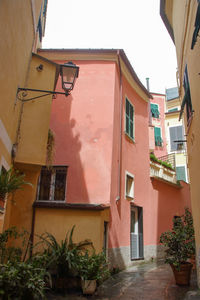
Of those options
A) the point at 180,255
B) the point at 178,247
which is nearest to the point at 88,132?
the point at 178,247

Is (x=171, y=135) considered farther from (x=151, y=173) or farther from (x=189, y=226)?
(x=189, y=226)

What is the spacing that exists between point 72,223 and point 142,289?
2574 mm

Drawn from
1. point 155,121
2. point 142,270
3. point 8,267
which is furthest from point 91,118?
point 155,121

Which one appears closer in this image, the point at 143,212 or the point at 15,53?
the point at 15,53

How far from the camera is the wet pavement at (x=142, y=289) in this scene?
605 centimetres

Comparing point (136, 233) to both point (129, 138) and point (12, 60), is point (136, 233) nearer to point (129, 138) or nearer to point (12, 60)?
point (129, 138)

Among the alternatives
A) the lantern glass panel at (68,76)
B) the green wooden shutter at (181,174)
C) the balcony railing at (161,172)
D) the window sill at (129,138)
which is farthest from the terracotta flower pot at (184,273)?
the green wooden shutter at (181,174)

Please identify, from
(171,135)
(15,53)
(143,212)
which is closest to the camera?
(15,53)

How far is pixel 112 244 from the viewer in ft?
30.3

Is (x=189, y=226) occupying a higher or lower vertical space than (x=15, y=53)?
lower

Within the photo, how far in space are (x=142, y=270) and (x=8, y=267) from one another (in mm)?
6893

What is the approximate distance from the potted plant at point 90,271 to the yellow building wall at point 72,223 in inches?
41.7

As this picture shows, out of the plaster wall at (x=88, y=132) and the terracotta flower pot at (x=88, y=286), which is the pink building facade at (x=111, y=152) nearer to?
the plaster wall at (x=88, y=132)

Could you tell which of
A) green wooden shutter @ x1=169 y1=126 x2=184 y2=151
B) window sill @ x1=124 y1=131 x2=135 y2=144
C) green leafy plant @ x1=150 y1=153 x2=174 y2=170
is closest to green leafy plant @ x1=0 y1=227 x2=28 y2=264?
window sill @ x1=124 y1=131 x2=135 y2=144
